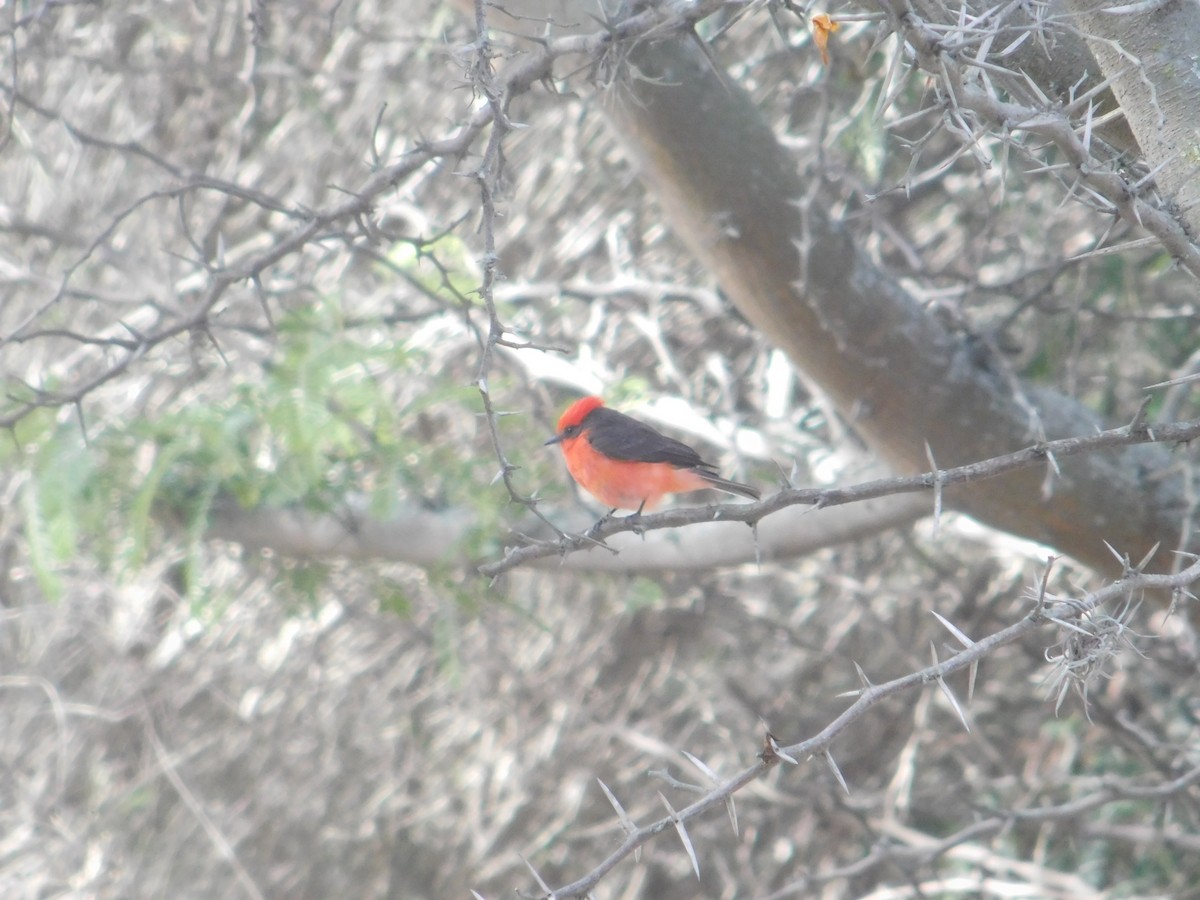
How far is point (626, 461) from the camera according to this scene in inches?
161

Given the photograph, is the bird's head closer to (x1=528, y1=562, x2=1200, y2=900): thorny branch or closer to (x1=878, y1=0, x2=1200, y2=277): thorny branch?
(x1=528, y1=562, x2=1200, y2=900): thorny branch

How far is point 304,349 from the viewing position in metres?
4.15

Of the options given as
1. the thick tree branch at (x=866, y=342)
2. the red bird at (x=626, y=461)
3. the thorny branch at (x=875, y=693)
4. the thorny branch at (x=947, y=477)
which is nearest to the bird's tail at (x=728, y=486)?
the red bird at (x=626, y=461)

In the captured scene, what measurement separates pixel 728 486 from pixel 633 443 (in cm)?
37

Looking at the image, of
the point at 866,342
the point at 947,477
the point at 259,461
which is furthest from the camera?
the point at 259,461

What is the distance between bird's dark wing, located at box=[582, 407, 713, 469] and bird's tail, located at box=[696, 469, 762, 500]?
0.04m

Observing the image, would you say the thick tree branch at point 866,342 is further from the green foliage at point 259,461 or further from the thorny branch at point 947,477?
the thorny branch at point 947,477

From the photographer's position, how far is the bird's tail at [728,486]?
382 centimetres

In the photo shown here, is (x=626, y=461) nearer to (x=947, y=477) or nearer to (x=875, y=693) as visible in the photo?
(x=947, y=477)

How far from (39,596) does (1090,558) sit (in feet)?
17.2

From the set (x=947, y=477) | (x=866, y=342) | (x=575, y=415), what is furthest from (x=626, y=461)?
(x=947, y=477)

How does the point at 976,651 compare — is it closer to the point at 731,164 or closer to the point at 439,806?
the point at 731,164

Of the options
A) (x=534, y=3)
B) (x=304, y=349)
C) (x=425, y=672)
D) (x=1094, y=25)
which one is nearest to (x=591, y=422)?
(x=304, y=349)

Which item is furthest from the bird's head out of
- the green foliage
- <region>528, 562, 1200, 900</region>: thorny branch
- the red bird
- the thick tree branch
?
<region>528, 562, 1200, 900</region>: thorny branch
